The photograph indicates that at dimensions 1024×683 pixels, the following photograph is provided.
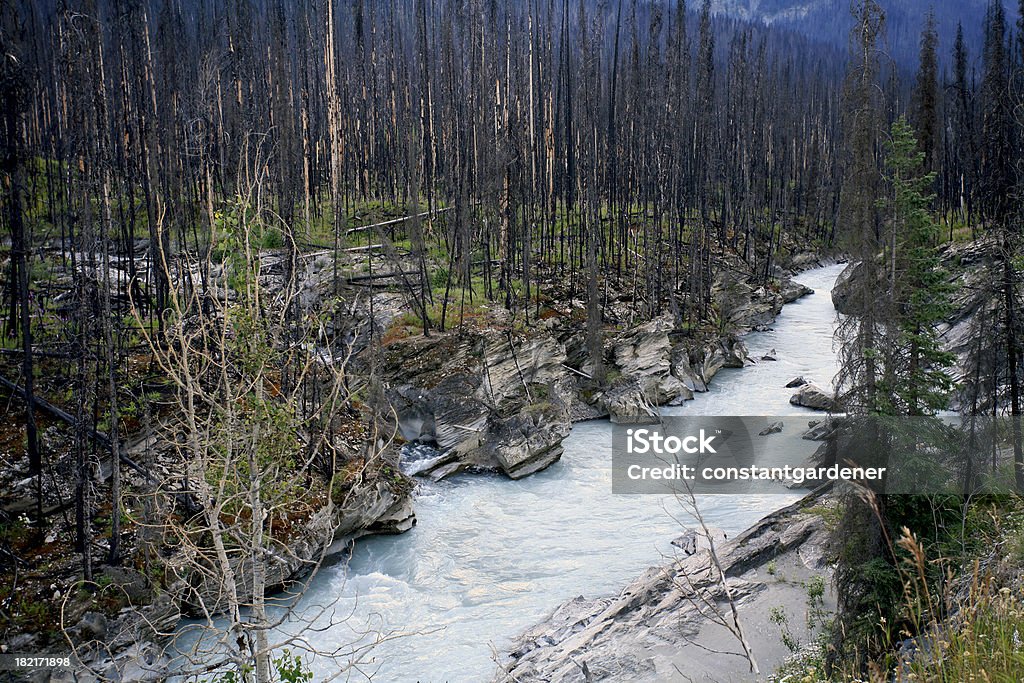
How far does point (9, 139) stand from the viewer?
480 inches

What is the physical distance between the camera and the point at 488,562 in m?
15.9

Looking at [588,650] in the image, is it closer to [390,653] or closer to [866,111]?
[390,653]

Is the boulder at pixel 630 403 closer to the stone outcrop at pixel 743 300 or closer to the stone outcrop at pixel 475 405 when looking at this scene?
the stone outcrop at pixel 475 405

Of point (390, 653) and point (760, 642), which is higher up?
point (760, 642)

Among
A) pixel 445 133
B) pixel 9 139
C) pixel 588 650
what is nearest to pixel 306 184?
pixel 445 133

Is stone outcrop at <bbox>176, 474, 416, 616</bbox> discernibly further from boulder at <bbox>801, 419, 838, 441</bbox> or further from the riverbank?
boulder at <bbox>801, 419, 838, 441</bbox>

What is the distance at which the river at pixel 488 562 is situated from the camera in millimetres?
12898

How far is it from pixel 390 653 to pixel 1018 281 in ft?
38.4

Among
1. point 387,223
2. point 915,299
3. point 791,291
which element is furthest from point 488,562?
point 791,291

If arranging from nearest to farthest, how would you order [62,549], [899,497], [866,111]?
[899,497]
[62,549]
[866,111]

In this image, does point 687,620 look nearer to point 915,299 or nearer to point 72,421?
point 915,299
